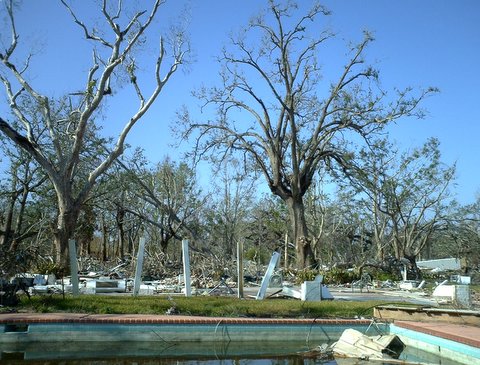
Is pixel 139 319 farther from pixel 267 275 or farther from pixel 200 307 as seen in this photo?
pixel 267 275

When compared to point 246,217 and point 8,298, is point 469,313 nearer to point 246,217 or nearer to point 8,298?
point 8,298

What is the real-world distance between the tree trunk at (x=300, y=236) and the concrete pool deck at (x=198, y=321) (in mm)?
13129

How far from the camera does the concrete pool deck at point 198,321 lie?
10.7 meters

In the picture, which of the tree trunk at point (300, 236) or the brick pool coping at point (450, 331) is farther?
the tree trunk at point (300, 236)

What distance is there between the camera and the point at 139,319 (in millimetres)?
11344

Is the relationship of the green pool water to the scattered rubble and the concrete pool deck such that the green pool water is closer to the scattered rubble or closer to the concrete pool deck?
the concrete pool deck

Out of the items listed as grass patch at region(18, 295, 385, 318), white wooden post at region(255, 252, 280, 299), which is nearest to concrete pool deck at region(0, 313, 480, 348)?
grass patch at region(18, 295, 385, 318)

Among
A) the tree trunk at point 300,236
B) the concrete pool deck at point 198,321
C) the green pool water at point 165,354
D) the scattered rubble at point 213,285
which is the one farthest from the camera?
the tree trunk at point 300,236

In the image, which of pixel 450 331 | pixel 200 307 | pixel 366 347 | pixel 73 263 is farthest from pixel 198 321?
pixel 450 331

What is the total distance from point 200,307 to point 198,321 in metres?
1.63

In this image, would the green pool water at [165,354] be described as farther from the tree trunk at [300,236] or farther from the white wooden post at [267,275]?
the tree trunk at [300,236]

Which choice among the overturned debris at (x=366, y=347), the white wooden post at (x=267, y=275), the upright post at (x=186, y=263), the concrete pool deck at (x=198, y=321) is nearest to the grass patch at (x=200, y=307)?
the concrete pool deck at (x=198, y=321)

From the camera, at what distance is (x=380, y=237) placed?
4409cm

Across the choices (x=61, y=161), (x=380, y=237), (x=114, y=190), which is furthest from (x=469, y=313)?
(x=380, y=237)
